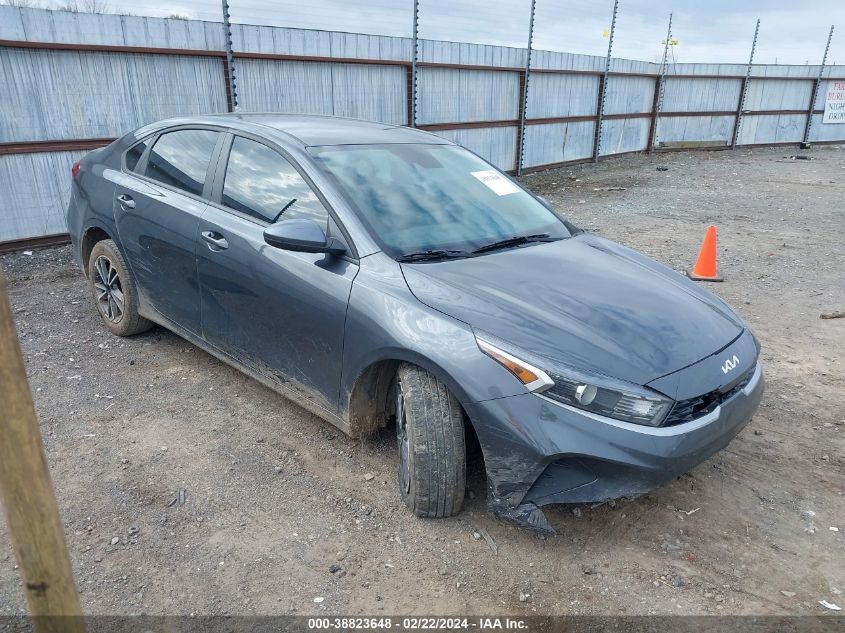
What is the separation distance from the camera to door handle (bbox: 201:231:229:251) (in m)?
3.46

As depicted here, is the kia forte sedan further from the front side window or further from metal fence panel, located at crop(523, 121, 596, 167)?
metal fence panel, located at crop(523, 121, 596, 167)

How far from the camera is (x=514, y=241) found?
336 cm

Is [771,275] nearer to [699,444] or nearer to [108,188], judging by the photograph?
[699,444]

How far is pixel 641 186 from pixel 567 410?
11.9 metres

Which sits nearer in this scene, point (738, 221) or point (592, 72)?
point (738, 221)

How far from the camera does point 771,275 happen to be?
6.75m

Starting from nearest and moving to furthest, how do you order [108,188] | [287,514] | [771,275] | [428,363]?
[428,363] → [287,514] → [108,188] → [771,275]

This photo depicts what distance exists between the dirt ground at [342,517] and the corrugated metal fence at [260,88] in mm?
3171

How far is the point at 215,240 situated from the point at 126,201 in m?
1.15

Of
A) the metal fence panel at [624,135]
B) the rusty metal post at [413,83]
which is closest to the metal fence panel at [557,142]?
the metal fence panel at [624,135]

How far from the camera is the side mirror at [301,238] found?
2875mm

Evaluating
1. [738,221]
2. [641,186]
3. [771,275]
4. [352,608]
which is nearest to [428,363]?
[352,608]

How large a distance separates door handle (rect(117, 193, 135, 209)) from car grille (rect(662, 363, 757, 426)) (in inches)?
139

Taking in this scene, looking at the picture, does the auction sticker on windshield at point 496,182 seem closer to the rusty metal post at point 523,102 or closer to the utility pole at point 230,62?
the utility pole at point 230,62
